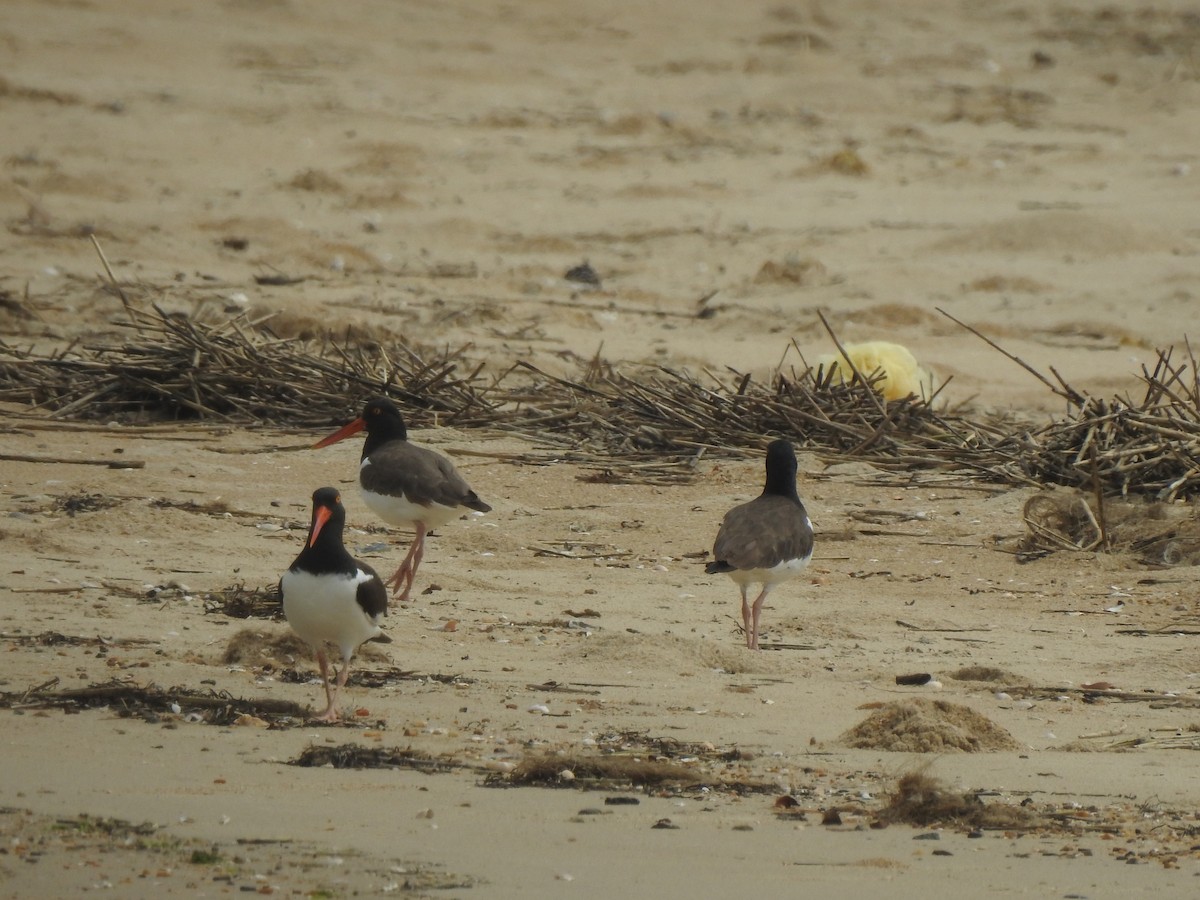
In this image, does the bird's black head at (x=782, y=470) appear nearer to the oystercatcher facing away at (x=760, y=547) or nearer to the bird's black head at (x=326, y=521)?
the oystercatcher facing away at (x=760, y=547)

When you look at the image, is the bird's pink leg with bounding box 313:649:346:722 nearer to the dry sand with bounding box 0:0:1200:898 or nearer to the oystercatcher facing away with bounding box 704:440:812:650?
the dry sand with bounding box 0:0:1200:898

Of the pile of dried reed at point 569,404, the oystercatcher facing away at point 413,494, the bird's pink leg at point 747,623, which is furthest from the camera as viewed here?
the pile of dried reed at point 569,404

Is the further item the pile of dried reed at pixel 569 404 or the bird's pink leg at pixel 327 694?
the pile of dried reed at pixel 569 404

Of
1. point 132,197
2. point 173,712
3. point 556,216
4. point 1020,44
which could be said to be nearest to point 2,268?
point 132,197

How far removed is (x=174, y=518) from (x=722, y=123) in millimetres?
12179

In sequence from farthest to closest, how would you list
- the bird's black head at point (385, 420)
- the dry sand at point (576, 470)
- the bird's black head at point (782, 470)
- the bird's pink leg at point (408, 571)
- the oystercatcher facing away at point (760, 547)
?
the bird's black head at point (385, 420) < the bird's black head at point (782, 470) < the bird's pink leg at point (408, 571) < the oystercatcher facing away at point (760, 547) < the dry sand at point (576, 470)

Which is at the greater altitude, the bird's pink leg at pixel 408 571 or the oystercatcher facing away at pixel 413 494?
the oystercatcher facing away at pixel 413 494

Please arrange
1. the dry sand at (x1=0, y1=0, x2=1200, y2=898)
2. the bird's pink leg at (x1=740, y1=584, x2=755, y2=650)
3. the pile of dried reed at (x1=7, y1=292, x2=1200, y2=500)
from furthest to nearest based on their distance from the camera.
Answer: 1. the pile of dried reed at (x1=7, y1=292, x2=1200, y2=500)
2. the bird's pink leg at (x1=740, y1=584, x2=755, y2=650)
3. the dry sand at (x1=0, y1=0, x2=1200, y2=898)

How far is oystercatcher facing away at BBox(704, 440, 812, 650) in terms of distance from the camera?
6.62 meters

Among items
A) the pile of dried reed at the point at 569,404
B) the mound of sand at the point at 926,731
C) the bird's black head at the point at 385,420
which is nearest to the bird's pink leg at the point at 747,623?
the mound of sand at the point at 926,731

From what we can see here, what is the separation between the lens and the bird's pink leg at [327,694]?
5.16 metres

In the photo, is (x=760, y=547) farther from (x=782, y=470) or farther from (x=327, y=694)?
(x=327, y=694)

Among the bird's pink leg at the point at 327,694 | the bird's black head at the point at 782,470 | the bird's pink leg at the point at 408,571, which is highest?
the bird's black head at the point at 782,470

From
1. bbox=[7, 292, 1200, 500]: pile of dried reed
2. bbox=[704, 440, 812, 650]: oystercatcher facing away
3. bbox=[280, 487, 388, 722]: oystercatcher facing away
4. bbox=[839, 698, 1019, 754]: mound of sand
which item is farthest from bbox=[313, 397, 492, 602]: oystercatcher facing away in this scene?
bbox=[839, 698, 1019, 754]: mound of sand
